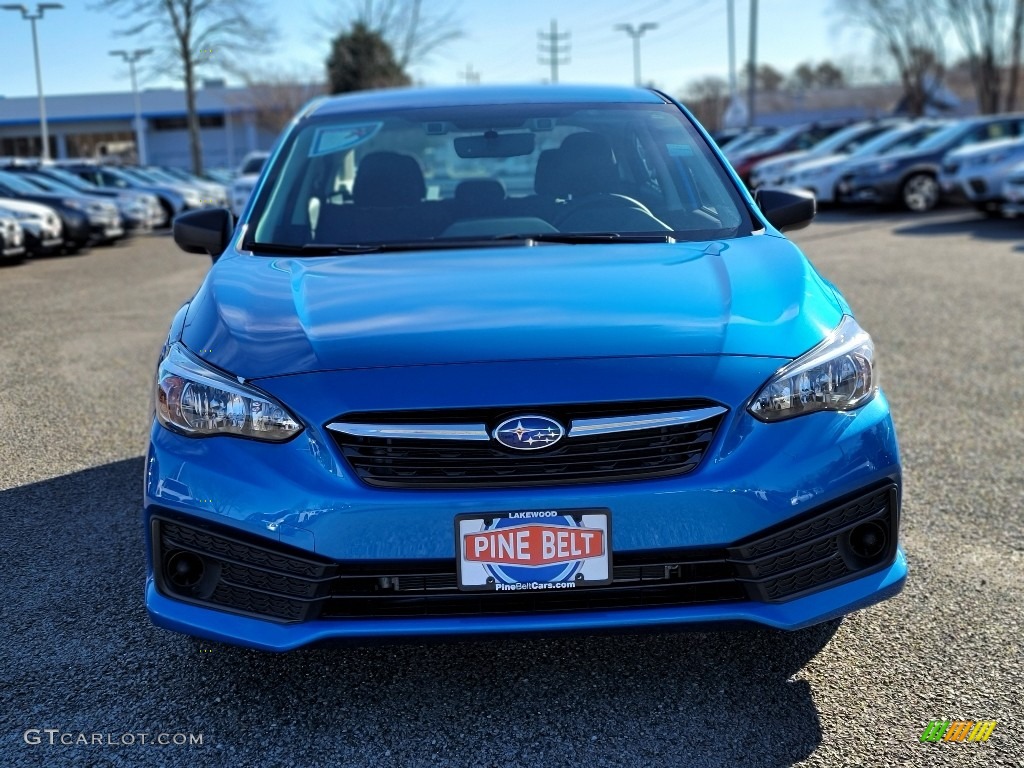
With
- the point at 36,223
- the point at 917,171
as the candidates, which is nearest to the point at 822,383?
the point at 36,223

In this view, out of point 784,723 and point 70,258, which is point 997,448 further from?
point 70,258

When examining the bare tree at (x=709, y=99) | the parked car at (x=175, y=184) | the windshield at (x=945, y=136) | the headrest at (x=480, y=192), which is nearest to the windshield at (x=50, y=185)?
the parked car at (x=175, y=184)

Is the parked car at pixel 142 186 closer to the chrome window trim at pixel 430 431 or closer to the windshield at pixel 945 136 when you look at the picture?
the windshield at pixel 945 136

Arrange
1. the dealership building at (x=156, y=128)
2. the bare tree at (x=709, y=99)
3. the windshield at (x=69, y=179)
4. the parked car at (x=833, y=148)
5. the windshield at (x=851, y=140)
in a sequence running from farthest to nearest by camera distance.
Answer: the bare tree at (x=709, y=99), the dealership building at (x=156, y=128), the windshield at (x=851, y=140), the parked car at (x=833, y=148), the windshield at (x=69, y=179)

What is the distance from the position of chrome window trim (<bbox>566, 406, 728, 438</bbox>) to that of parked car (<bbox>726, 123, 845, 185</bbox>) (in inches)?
862

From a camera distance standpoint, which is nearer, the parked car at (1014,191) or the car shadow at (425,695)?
the car shadow at (425,695)

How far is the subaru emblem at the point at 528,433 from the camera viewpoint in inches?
90.0

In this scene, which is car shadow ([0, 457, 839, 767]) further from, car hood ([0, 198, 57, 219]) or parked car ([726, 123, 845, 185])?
parked car ([726, 123, 845, 185])

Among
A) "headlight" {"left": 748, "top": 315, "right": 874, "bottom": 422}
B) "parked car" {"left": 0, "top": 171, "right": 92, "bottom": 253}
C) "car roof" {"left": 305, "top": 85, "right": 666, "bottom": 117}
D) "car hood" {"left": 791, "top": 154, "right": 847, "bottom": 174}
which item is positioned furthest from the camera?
"car hood" {"left": 791, "top": 154, "right": 847, "bottom": 174}

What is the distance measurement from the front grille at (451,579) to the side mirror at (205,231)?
4.82ft

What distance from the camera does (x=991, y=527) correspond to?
147 inches

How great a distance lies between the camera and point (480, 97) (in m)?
4.01

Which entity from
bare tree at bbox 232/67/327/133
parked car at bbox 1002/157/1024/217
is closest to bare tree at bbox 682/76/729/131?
bare tree at bbox 232/67/327/133

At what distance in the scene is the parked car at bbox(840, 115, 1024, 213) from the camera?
Result: 17641 millimetres
